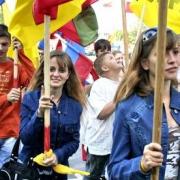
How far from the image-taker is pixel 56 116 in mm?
3607

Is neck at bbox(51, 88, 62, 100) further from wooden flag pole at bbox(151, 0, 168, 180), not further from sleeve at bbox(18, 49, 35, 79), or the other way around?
wooden flag pole at bbox(151, 0, 168, 180)

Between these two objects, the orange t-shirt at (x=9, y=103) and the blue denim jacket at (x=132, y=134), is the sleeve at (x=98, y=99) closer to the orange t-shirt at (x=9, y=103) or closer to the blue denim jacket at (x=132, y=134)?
the orange t-shirt at (x=9, y=103)

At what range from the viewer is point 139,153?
234cm

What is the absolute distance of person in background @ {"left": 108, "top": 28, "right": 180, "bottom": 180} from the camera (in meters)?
2.32

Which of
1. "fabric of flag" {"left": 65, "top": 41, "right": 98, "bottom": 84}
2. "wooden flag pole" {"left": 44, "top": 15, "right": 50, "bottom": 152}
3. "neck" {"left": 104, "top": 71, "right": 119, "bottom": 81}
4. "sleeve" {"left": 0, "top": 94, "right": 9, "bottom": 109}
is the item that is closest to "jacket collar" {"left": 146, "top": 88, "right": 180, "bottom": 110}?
"wooden flag pole" {"left": 44, "top": 15, "right": 50, "bottom": 152}

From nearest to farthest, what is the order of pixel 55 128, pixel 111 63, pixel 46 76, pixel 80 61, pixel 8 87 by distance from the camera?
pixel 46 76
pixel 55 128
pixel 111 63
pixel 8 87
pixel 80 61

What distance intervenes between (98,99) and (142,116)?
2319 millimetres

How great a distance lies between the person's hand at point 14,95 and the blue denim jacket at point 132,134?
2428 millimetres

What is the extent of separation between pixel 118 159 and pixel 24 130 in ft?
4.37

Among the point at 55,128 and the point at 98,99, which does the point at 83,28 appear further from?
the point at 55,128

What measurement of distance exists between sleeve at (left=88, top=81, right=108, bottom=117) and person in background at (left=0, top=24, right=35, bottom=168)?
2.52 feet

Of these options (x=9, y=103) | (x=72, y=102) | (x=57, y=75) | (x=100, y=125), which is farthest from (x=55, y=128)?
(x=9, y=103)

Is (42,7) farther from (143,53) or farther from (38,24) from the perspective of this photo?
(143,53)

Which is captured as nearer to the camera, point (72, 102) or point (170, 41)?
point (170, 41)
